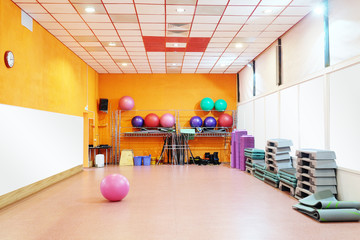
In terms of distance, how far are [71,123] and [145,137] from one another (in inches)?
140

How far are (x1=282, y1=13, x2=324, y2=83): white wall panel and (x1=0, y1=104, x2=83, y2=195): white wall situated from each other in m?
5.25

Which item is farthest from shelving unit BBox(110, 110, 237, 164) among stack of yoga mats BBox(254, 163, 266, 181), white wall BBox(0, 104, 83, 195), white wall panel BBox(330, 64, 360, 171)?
white wall panel BBox(330, 64, 360, 171)

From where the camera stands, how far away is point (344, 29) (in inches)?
163

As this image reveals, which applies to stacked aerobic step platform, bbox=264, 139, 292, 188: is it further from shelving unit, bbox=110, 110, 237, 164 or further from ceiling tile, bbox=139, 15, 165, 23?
shelving unit, bbox=110, 110, 237, 164

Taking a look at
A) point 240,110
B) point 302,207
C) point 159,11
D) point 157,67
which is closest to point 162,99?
point 157,67

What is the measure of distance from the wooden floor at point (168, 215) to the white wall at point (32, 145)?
0.42 m

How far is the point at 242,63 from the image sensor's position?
9000mm

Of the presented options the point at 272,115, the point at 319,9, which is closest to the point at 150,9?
the point at 319,9

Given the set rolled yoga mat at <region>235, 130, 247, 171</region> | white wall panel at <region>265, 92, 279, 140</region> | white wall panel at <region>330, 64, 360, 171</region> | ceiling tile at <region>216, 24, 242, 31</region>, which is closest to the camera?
white wall panel at <region>330, 64, 360, 171</region>

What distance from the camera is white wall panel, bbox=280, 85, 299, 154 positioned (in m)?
5.74

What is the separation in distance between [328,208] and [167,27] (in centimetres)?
457

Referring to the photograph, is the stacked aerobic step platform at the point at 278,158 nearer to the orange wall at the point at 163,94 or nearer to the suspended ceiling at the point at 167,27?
the suspended ceiling at the point at 167,27

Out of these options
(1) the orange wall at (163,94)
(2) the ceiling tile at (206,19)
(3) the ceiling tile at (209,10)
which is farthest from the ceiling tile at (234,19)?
(1) the orange wall at (163,94)

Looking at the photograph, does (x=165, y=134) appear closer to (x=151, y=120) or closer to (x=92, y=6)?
(x=151, y=120)
